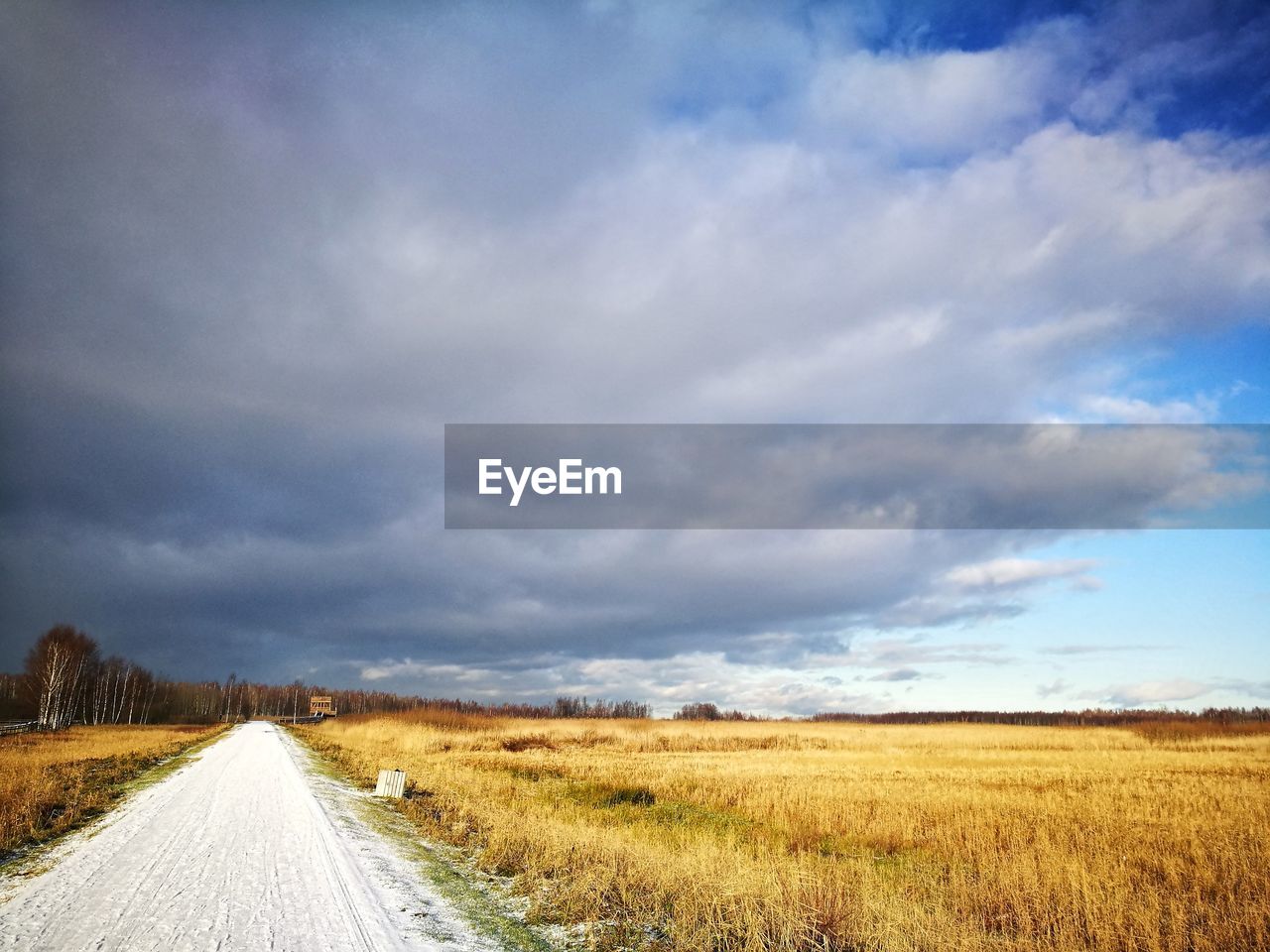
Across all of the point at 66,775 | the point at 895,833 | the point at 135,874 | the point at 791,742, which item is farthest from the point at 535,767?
the point at 791,742

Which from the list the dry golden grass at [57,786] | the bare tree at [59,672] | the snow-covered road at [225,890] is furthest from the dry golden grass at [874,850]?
the bare tree at [59,672]

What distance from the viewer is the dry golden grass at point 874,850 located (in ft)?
31.0

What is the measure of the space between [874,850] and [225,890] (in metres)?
12.8

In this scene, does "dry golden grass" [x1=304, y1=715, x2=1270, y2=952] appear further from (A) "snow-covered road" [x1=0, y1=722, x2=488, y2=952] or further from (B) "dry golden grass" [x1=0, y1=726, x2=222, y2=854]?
(B) "dry golden grass" [x1=0, y1=726, x2=222, y2=854]

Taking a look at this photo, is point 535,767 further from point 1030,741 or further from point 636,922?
point 1030,741

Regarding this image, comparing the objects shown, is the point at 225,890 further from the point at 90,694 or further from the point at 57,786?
the point at 90,694

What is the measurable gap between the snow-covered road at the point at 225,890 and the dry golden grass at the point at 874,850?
2.17 meters

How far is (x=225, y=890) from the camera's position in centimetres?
1046

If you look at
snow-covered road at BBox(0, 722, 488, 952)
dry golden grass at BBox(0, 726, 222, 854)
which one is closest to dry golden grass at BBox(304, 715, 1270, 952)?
snow-covered road at BBox(0, 722, 488, 952)

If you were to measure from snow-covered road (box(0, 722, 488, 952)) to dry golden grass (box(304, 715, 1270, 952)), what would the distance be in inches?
85.5

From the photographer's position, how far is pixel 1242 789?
79.1 ft

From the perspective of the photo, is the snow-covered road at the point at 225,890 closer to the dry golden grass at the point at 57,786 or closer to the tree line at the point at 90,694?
the dry golden grass at the point at 57,786

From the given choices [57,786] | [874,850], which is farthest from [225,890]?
[57,786]

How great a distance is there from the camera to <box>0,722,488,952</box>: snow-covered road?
8.38m
